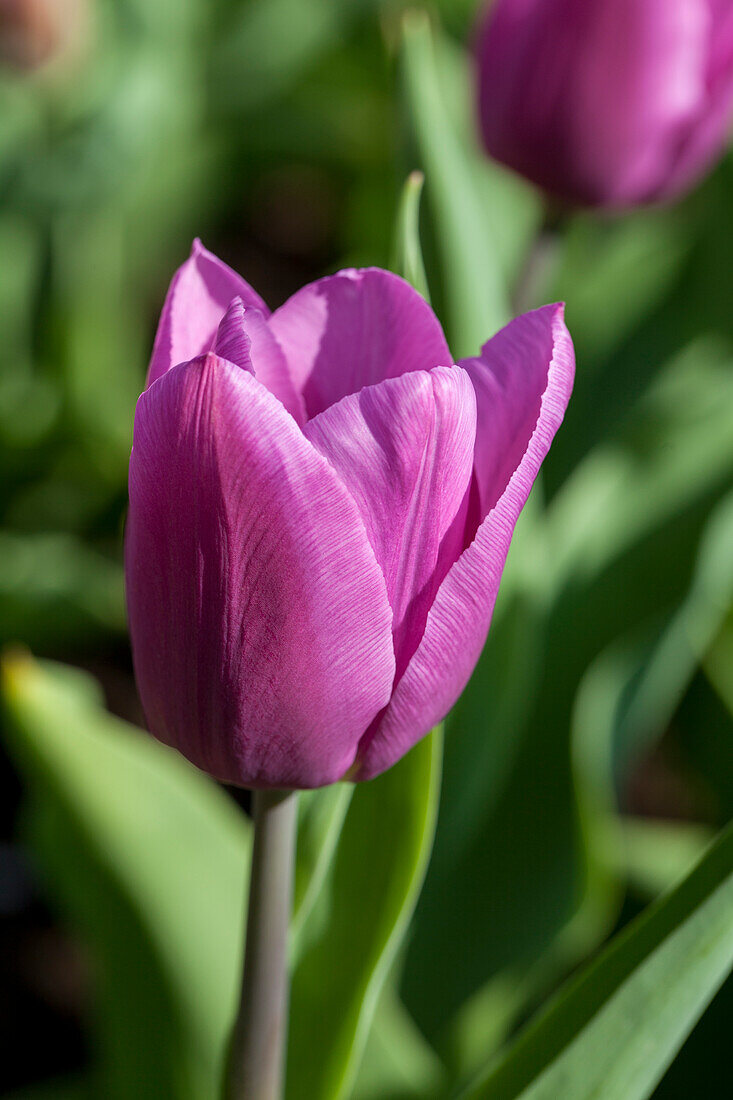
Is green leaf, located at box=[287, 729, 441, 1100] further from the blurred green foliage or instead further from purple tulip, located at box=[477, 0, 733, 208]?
purple tulip, located at box=[477, 0, 733, 208]

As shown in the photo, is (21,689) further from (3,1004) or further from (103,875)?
(3,1004)

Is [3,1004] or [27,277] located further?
[27,277]

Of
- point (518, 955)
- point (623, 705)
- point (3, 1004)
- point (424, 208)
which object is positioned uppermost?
point (424, 208)

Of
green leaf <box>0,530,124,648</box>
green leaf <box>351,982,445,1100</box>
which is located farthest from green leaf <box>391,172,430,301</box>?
green leaf <box>0,530,124,648</box>

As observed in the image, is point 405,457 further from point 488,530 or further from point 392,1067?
point 392,1067

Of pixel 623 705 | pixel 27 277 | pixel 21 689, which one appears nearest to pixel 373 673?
pixel 21 689

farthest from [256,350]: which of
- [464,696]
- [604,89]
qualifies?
[604,89]
